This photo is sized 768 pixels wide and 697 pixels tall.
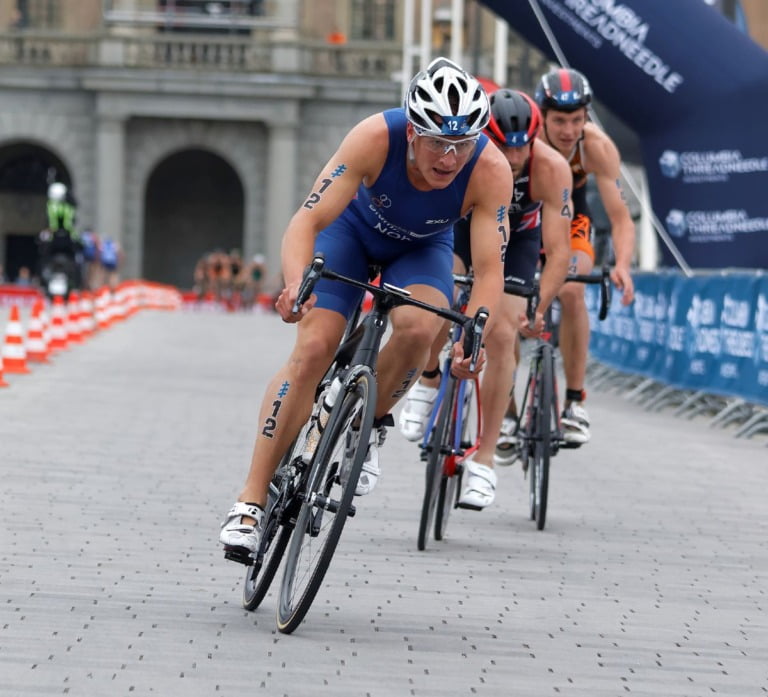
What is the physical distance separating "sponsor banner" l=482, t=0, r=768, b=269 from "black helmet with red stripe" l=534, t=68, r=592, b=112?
8.69 meters

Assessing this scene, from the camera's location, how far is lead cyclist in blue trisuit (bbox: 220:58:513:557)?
257 inches

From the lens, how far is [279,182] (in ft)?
190

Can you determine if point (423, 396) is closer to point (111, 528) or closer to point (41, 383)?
point (111, 528)

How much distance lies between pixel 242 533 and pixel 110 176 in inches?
2065

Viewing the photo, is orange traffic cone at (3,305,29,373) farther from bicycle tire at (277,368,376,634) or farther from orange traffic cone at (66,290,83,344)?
bicycle tire at (277,368,376,634)

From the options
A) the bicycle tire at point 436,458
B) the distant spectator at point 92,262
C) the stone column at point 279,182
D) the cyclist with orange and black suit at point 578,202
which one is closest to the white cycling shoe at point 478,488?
the bicycle tire at point 436,458

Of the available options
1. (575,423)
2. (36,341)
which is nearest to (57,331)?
(36,341)

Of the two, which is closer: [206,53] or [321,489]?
[321,489]

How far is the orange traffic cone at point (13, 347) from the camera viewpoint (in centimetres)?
1828

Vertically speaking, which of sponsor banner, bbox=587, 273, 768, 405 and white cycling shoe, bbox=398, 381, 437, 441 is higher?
white cycling shoe, bbox=398, 381, 437, 441

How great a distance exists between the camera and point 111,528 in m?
8.60

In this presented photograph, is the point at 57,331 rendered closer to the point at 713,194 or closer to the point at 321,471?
the point at 713,194

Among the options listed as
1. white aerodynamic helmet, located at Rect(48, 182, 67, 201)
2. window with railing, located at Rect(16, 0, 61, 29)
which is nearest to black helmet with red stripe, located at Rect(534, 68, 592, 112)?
white aerodynamic helmet, located at Rect(48, 182, 67, 201)

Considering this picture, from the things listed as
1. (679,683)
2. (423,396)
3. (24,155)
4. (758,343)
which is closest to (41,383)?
(758,343)
